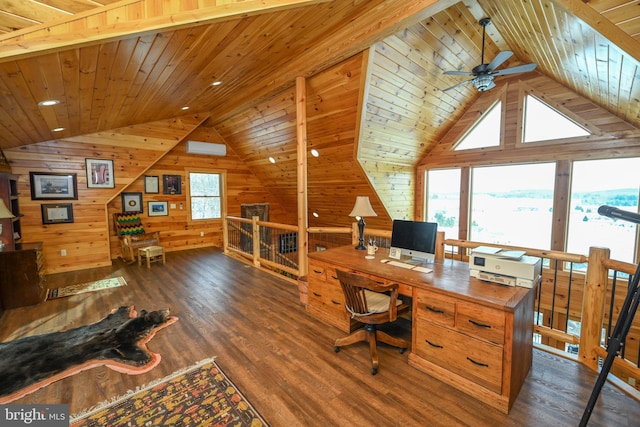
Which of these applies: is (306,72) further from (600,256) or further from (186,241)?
(186,241)

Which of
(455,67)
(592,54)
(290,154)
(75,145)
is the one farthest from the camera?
(290,154)

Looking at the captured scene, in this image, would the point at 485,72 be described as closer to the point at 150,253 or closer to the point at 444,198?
the point at 444,198

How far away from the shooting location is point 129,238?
224 inches

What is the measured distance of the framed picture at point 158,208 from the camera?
6.49 meters

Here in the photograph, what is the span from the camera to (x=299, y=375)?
2182 millimetres

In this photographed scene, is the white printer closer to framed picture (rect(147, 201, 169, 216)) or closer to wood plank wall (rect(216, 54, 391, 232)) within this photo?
wood plank wall (rect(216, 54, 391, 232))

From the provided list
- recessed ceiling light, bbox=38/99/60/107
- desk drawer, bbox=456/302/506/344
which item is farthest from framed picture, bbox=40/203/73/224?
desk drawer, bbox=456/302/506/344

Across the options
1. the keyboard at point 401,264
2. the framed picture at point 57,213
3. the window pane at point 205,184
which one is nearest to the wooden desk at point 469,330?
the keyboard at point 401,264

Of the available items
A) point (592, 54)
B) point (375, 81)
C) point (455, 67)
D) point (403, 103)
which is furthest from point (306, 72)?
point (592, 54)

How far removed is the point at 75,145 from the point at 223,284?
13.7 ft

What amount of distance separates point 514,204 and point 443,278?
4346mm

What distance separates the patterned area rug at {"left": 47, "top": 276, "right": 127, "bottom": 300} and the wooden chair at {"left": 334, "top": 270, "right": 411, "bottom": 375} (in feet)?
13.4

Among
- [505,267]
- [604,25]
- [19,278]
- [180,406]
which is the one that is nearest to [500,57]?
[604,25]

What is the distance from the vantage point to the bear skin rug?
2162 mm
